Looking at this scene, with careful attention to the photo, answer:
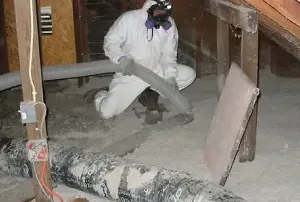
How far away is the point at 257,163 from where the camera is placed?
314 centimetres

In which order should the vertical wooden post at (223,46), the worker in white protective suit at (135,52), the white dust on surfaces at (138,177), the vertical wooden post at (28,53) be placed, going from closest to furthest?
the vertical wooden post at (28,53), the white dust on surfaces at (138,177), the vertical wooden post at (223,46), the worker in white protective suit at (135,52)

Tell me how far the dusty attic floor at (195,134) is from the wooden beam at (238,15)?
784mm

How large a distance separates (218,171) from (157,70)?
1535 mm

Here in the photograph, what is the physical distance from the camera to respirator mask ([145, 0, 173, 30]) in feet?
12.5

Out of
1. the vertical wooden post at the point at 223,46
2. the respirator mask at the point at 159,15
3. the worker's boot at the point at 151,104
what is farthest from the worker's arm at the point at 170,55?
the vertical wooden post at the point at 223,46

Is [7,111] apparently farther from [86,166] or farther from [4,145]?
[86,166]

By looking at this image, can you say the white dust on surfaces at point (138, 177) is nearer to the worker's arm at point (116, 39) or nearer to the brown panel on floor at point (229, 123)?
the brown panel on floor at point (229, 123)

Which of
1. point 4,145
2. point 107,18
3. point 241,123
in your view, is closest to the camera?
point 241,123

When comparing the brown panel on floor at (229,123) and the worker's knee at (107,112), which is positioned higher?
the brown panel on floor at (229,123)

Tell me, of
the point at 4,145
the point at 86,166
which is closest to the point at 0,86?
the point at 4,145

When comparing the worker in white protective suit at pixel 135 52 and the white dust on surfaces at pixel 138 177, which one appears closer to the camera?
the white dust on surfaces at pixel 138 177

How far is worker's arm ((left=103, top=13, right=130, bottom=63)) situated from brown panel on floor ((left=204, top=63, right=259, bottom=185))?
113cm

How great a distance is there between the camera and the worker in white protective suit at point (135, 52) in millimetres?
4027

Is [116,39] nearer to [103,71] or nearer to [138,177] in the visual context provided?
[103,71]
